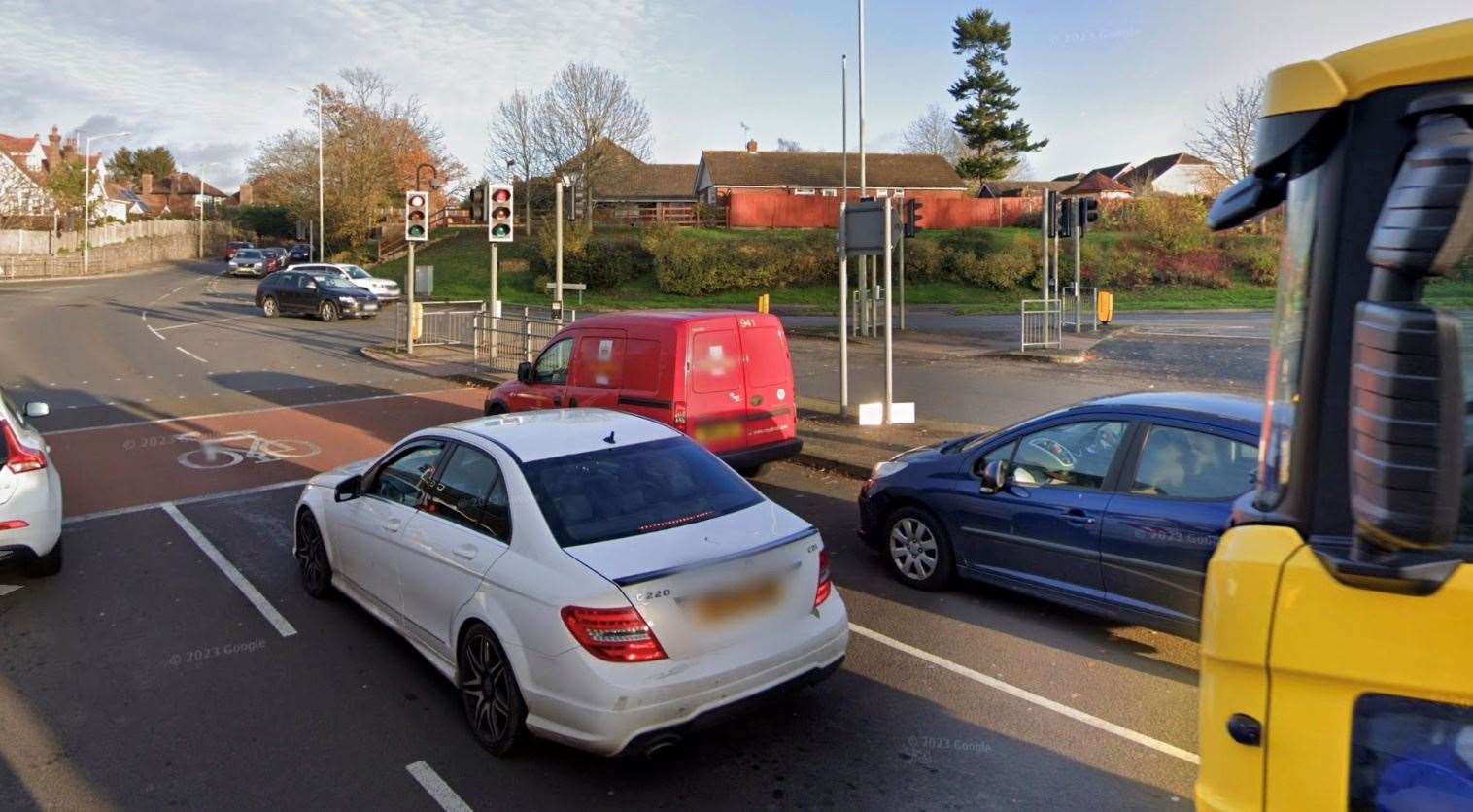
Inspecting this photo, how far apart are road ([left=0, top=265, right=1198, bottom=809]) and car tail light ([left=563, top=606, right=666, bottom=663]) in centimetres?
65

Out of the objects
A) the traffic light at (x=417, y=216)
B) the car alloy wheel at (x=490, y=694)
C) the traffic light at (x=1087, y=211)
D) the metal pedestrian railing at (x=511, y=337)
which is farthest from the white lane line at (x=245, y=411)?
the traffic light at (x=1087, y=211)

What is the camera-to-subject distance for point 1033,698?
523 centimetres

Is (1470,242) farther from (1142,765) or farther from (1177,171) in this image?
(1177,171)

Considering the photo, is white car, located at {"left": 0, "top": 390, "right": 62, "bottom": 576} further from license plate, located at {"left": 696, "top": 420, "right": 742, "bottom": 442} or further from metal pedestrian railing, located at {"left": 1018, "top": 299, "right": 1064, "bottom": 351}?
metal pedestrian railing, located at {"left": 1018, "top": 299, "right": 1064, "bottom": 351}

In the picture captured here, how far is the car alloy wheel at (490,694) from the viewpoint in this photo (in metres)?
4.52

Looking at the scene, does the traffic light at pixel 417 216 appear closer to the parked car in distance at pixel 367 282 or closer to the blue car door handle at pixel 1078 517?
the parked car in distance at pixel 367 282

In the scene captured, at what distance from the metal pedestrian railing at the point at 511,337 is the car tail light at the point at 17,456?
39.0 feet

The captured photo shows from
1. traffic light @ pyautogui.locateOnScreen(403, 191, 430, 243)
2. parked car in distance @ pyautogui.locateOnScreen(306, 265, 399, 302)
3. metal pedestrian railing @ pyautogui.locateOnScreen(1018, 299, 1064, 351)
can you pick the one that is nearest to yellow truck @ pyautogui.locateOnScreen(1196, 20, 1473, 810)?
traffic light @ pyautogui.locateOnScreen(403, 191, 430, 243)

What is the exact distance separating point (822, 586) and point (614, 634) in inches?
46.9

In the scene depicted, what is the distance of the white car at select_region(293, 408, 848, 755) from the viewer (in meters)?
4.20

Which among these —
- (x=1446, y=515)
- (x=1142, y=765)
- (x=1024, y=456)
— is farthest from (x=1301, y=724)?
(x=1024, y=456)

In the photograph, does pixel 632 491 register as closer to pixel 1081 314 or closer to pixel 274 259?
pixel 1081 314

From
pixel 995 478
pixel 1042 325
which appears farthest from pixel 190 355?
pixel 995 478

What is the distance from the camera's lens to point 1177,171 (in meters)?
81.7
